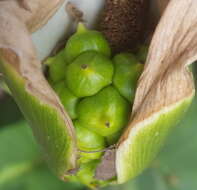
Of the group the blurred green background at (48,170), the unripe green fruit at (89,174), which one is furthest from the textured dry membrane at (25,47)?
the blurred green background at (48,170)

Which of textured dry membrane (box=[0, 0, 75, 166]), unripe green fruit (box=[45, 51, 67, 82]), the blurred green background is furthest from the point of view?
the blurred green background

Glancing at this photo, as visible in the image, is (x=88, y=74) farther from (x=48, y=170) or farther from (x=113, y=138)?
(x=48, y=170)

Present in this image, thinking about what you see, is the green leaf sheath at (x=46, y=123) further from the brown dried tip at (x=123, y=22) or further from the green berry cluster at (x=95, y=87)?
the brown dried tip at (x=123, y=22)

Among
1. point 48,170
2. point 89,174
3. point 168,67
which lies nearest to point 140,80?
point 168,67

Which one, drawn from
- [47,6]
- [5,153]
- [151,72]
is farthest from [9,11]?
[5,153]

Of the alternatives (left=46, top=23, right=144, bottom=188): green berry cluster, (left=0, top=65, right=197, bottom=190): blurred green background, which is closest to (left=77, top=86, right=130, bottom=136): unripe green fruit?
(left=46, top=23, right=144, bottom=188): green berry cluster

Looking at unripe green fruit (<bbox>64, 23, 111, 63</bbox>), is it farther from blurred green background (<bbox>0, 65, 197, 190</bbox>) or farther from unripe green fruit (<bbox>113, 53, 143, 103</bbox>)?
blurred green background (<bbox>0, 65, 197, 190</bbox>)
